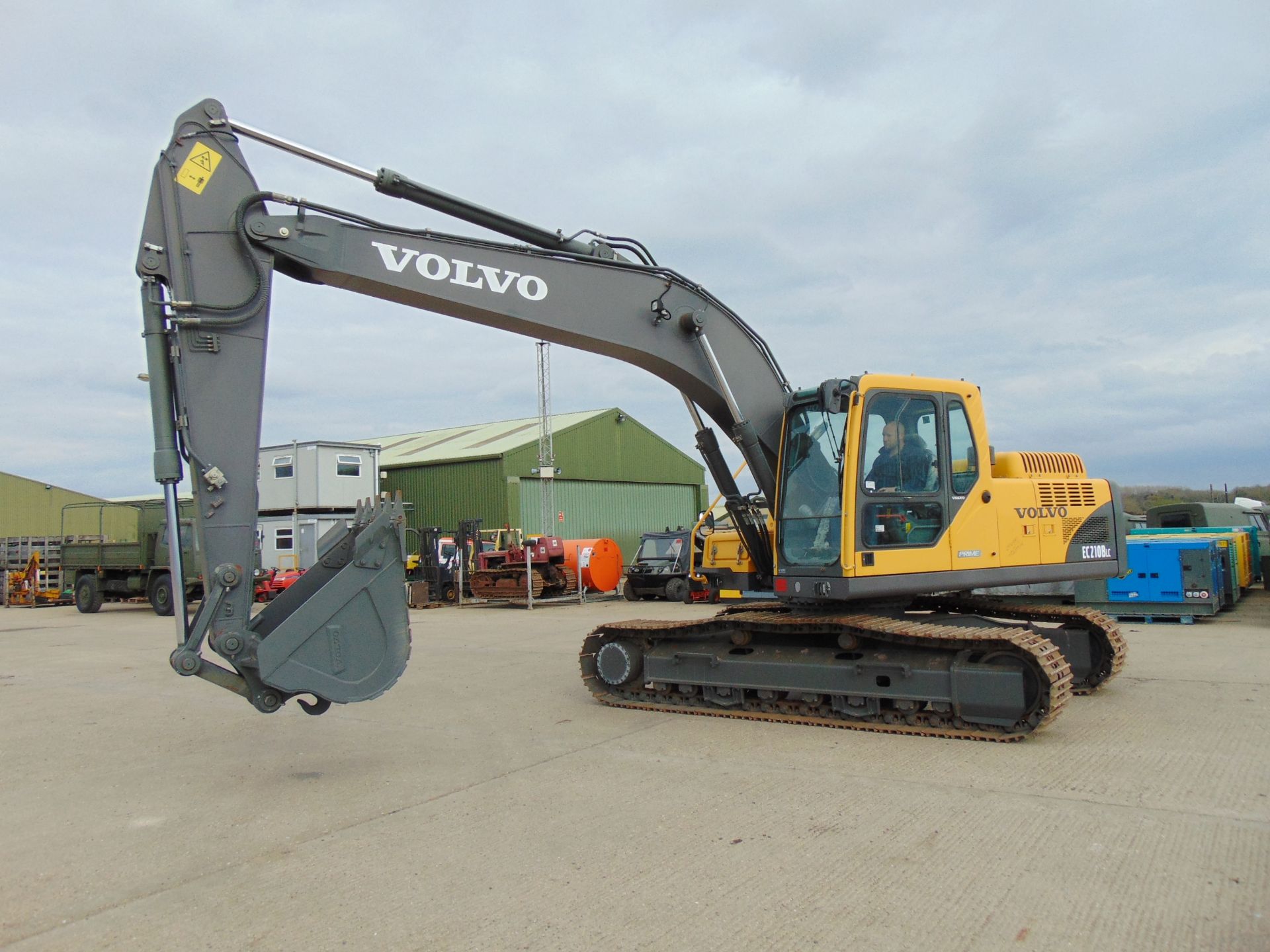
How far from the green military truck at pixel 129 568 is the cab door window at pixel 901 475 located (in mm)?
19737

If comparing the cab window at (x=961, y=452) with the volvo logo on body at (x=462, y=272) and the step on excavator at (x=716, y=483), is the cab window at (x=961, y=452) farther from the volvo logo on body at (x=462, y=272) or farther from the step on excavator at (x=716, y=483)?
the volvo logo on body at (x=462, y=272)

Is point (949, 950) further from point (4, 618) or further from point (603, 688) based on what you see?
point (4, 618)

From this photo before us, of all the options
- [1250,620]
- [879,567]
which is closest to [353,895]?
[879,567]

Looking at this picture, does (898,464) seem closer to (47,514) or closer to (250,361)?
(250,361)

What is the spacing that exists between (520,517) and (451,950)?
27737mm

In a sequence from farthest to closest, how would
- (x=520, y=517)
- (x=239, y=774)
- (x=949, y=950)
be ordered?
1. (x=520, y=517)
2. (x=239, y=774)
3. (x=949, y=950)

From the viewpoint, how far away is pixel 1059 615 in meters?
8.65

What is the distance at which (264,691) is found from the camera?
19.0 feet

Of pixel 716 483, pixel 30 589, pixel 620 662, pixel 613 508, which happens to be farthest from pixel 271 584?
pixel 716 483

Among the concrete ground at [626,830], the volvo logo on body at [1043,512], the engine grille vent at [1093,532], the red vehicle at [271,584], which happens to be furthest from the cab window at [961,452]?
the red vehicle at [271,584]

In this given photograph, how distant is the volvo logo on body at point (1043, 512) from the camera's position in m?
7.87

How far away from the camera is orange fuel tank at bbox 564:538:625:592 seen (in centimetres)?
2405

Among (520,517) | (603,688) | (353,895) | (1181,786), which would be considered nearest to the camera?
(353,895)

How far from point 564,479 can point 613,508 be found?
2.82 m
